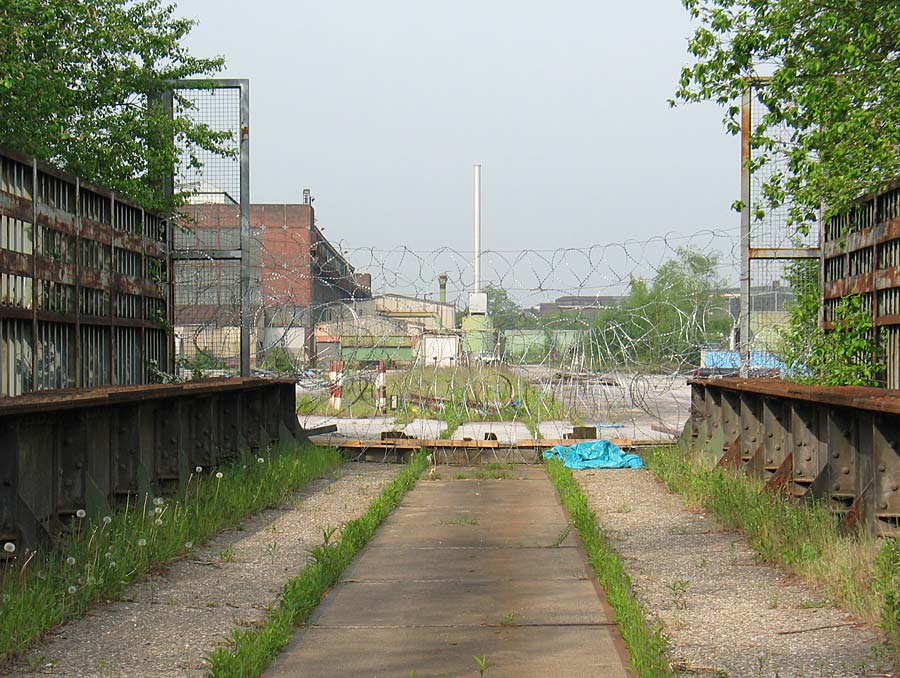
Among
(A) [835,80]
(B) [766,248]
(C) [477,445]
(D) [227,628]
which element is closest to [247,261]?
(C) [477,445]

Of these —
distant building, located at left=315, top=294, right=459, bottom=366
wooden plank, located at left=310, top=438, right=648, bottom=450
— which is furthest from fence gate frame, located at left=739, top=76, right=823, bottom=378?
distant building, located at left=315, top=294, right=459, bottom=366

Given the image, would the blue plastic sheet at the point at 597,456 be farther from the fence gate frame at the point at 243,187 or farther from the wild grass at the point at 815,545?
the fence gate frame at the point at 243,187

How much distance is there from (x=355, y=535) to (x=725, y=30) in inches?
311

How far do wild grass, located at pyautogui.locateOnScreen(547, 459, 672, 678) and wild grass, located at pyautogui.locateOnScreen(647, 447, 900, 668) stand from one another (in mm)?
1162

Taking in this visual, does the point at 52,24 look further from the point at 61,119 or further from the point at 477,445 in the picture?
the point at 477,445

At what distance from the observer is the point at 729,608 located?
7738 millimetres

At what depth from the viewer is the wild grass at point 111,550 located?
22.6ft

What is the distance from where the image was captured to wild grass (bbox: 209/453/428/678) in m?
6.25

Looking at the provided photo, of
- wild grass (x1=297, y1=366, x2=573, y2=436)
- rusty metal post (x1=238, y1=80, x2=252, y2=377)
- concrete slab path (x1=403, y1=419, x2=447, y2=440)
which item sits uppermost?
rusty metal post (x1=238, y1=80, x2=252, y2=377)

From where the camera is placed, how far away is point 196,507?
1092 centimetres

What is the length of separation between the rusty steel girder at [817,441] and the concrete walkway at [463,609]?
207 cm

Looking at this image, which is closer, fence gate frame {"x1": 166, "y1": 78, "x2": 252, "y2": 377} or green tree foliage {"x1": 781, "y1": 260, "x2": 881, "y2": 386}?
green tree foliage {"x1": 781, "y1": 260, "x2": 881, "y2": 386}

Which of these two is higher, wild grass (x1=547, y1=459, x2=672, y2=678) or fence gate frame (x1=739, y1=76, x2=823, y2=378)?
fence gate frame (x1=739, y1=76, x2=823, y2=378)

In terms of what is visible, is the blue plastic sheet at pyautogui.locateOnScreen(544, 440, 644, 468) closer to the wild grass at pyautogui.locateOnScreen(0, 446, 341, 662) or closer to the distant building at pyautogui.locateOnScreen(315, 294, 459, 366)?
the distant building at pyautogui.locateOnScreen(315, 294, 459, 366)
